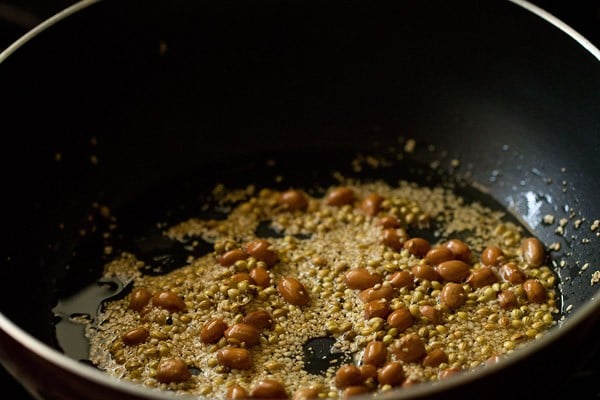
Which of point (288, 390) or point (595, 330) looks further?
point (288, 390)

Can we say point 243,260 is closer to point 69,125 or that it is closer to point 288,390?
point 288,390

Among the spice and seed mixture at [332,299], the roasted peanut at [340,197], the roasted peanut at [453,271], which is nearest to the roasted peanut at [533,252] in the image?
the spice and seed mixture at [332,299]

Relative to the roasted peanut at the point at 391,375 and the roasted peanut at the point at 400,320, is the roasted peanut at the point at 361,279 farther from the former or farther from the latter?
the roasted peanut at the point at 391,375

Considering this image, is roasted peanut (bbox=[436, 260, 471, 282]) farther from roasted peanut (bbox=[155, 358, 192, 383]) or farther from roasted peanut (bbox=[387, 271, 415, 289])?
roasted peanut (bbox=[155, 358, 192, 383])

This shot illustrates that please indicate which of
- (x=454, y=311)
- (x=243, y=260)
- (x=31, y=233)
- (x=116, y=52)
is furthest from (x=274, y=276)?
(x=116, y=52)

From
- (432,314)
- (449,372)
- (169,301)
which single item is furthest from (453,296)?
(169,301)

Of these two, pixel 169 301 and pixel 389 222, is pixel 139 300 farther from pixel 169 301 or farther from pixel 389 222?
pixel 389 222
